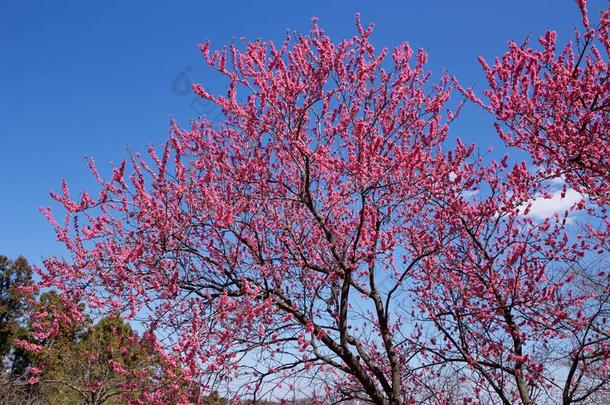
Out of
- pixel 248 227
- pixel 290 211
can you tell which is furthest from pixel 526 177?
pixel 248 227

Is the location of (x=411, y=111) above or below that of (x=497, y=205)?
above

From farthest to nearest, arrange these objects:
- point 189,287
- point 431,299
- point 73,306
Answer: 1. point 431,299
2. point 189,287
3. point 73,306

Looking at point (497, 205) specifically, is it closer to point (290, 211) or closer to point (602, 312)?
point (602, 312)

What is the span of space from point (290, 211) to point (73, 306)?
2.78m

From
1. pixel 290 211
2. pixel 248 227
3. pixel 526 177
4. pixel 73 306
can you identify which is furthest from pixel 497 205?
pixel 73 306

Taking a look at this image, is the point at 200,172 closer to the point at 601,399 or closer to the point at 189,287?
the point at 189,287

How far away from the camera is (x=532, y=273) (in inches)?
273

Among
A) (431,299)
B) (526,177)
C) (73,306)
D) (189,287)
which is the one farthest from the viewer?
(431,299)

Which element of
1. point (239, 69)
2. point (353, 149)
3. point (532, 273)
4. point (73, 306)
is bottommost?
point (73, 306)

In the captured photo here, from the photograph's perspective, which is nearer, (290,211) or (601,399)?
(290,211)

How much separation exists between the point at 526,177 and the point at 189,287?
14.4 feet

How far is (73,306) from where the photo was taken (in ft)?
16.6

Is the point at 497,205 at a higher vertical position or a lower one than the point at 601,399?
higher

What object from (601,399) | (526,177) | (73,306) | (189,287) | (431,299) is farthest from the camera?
(601,399)
